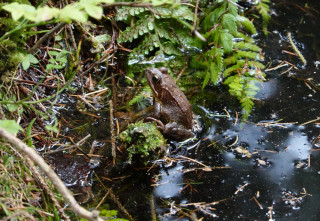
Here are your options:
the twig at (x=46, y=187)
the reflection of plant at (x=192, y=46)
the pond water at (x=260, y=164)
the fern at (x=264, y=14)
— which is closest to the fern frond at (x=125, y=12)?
the reflection of plant at (x=192, y=46)

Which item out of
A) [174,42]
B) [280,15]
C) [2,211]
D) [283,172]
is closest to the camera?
[2,211]

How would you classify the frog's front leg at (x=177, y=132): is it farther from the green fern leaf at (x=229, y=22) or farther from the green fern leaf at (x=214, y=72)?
the green fern leaf at (x=229, y=22)

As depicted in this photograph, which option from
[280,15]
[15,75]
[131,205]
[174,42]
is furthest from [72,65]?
[280,15]

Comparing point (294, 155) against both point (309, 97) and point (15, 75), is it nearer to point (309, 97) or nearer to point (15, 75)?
point (309, 97)

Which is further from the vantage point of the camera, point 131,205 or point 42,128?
point 42,128

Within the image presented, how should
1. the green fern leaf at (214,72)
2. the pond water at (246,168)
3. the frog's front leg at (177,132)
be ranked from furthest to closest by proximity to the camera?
1. the green fern leaf at (214,72)
2. the frog's front leg at (177,132)
3. the pond water at (246,168)

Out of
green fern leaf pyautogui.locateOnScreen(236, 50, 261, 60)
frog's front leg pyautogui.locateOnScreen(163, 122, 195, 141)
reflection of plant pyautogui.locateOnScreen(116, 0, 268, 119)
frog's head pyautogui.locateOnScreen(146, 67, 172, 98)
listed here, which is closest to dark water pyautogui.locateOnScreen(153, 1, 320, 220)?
frog's front leg pyautogui.locateOnScreen(163, 122, 195, 141)

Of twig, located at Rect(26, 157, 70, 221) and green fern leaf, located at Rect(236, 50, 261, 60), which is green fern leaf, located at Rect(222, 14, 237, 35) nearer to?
green fern leaf, located at Rect(236, 50, 261, 60)
